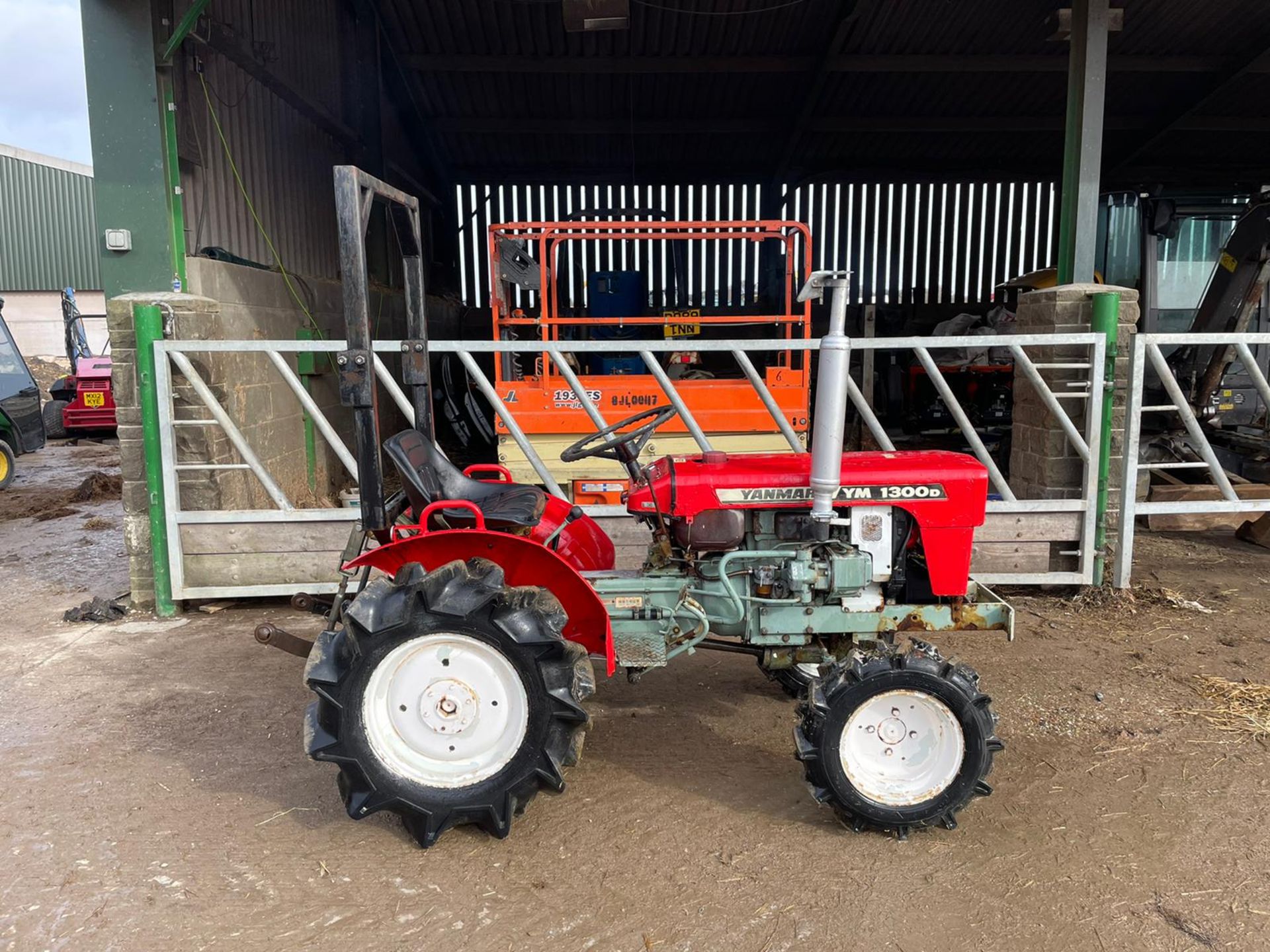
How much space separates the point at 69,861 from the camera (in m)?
2.64

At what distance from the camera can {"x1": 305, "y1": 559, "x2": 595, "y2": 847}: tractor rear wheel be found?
262cm

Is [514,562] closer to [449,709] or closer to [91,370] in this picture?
[449,709]

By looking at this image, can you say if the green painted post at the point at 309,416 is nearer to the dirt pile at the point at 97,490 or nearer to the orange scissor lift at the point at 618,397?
the orange scissor lift at the point at 618,397

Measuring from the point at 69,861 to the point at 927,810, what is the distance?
7.88 feet

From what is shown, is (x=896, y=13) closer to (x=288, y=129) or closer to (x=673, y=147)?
(x=673, y=147)

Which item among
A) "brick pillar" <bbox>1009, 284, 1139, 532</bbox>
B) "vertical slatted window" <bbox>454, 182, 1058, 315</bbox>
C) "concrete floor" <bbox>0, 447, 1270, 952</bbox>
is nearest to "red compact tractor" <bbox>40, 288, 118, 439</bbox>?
"vertical slatted window" <bbox>454, 182, 1058, 315</bbox>

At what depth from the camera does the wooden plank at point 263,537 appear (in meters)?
4.79

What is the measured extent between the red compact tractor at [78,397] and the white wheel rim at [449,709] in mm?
12534

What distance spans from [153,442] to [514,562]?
8.98ft

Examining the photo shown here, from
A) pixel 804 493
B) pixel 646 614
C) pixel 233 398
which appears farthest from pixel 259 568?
pixel 804 493

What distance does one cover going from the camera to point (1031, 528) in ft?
16.1

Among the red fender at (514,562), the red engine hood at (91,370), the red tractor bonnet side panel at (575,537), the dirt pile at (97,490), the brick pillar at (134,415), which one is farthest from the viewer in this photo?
the red engine hood at (91,370)

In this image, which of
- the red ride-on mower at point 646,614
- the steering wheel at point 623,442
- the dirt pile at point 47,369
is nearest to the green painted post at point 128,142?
the red ride-on mower at point 646,614

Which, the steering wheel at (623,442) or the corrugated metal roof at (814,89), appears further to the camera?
the corrugated metal roof at (814,89)
